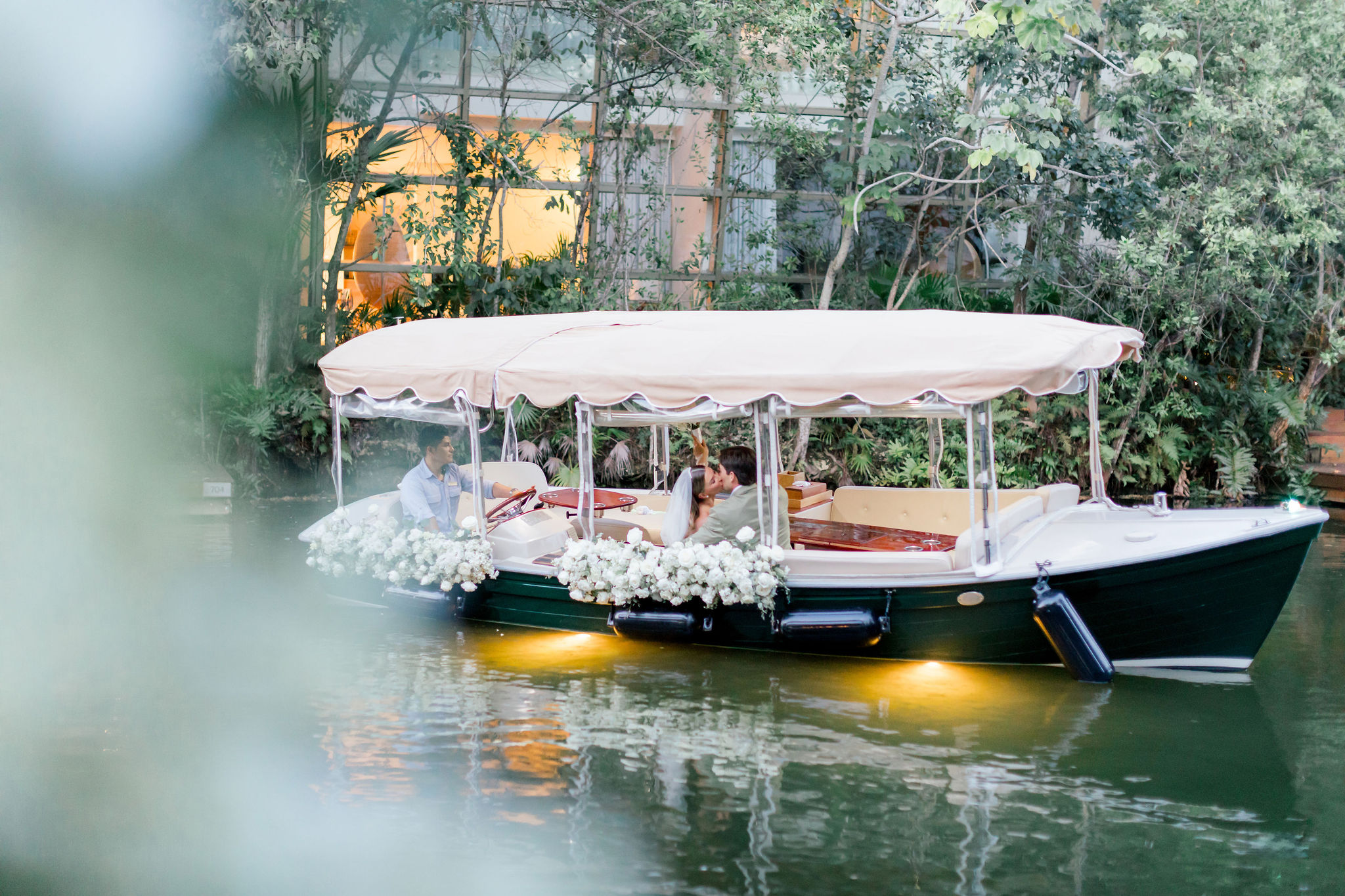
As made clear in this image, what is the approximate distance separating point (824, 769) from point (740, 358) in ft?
9.04

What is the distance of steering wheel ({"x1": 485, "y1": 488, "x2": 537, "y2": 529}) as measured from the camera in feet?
31.1

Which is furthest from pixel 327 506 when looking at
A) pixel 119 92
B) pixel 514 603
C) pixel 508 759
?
pixel 508 759

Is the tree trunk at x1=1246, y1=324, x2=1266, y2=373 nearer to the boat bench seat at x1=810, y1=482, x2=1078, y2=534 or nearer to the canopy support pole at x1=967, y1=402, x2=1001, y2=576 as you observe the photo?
the boat bench seat at x1=810, y1=482, x2=1078, y2=534

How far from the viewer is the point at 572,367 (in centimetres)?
797

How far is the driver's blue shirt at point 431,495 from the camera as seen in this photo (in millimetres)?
9203

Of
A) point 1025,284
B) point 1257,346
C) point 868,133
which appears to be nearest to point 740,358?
point 868,133

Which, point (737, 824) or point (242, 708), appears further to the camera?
point (242, 708)

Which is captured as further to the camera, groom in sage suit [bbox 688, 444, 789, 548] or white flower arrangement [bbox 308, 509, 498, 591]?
white flower arrangement [bbox 308, 509, 498, 591]

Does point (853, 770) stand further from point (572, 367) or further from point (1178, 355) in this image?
point (1178, 355)

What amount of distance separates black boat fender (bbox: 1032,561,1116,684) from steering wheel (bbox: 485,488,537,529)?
4.11m

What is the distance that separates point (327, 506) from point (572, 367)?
8746 mm

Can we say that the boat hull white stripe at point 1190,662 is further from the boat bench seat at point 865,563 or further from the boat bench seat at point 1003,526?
the boat bench seat at point 865,563

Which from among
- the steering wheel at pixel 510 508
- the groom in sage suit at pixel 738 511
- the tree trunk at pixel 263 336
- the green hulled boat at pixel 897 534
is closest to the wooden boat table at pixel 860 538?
the green hulled boat at pixel 897 534

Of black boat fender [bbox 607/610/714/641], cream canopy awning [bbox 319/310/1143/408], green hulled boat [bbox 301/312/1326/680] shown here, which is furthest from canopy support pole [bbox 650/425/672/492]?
black boat fender [bbox 607/610/714/641]
